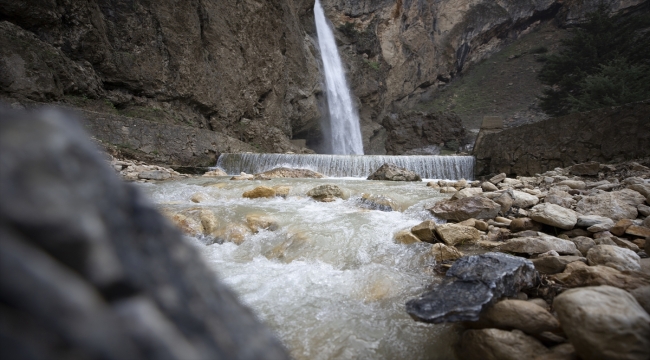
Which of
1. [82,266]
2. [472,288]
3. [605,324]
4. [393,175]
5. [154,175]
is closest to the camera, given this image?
[82,266]

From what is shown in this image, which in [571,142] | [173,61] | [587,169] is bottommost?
[587,169]

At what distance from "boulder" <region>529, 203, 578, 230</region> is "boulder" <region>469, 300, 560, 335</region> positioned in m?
1.58

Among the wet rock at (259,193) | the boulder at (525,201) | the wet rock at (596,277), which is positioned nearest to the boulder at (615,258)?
the wet rock at (596,277)

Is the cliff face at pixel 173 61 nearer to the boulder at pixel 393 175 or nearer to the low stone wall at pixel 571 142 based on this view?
the boulder at pixel 393 175

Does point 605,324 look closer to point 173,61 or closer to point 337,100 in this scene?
point 173,61

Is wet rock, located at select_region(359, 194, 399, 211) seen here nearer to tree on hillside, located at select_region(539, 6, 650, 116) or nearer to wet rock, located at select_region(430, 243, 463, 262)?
wet rock, located at select_region(430, 243, 463, 262)

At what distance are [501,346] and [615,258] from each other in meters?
1.01

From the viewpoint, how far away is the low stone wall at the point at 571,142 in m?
5.17

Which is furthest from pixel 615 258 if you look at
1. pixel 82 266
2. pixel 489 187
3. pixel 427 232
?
pixel 489 187

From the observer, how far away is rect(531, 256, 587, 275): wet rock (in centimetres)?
174

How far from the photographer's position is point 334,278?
2148mm

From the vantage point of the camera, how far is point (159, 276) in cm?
40

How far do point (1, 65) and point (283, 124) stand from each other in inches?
379

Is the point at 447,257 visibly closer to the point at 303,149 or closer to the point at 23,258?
the point at 23,258
